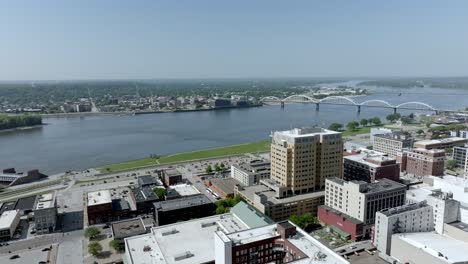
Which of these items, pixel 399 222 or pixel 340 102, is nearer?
pixel 399 222

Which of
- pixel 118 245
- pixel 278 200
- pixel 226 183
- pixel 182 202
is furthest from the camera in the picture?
pixel 226 183

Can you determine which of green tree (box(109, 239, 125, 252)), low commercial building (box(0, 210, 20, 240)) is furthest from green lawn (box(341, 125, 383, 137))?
low commercial building (box(0, 210, 20, 240))

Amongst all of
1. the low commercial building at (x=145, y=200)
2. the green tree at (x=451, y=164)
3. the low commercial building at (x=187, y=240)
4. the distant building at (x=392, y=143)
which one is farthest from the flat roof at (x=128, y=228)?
the green tree at (x=451, y=164)

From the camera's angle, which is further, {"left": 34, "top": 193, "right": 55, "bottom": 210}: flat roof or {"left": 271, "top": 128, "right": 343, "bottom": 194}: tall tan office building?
{"left": 271, "top": 128, "right": 343, "bottom": 194}: tall tan office building

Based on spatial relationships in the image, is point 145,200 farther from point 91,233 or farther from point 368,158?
point 368,158

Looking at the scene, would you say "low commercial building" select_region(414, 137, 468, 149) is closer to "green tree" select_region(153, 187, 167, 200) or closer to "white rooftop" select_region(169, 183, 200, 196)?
"white rooftop" select_region(169, 183, 200, 196)

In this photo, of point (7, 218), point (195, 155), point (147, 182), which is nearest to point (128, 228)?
point (7, 218)

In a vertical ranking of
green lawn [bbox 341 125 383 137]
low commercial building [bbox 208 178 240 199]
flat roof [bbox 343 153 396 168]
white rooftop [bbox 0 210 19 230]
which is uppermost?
flat roof [bbox 343 153 396 168]
